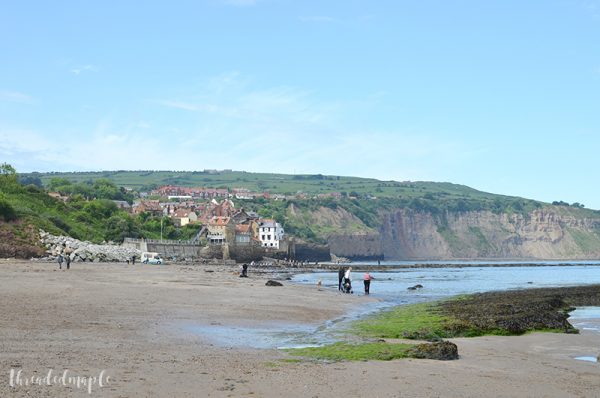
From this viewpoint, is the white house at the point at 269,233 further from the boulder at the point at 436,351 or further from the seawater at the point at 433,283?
the boulder at the point at 436,351

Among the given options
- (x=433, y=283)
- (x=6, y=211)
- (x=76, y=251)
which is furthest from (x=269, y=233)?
(x=433, y=283)

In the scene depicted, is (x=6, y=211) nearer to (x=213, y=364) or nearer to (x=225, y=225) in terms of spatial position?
(x=225, y=225)

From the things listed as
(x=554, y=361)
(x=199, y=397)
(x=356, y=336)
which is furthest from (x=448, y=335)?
(x=199, y=397)

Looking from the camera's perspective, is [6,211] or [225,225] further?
[225,225]

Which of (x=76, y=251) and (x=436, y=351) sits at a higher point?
(x=76, y=251)

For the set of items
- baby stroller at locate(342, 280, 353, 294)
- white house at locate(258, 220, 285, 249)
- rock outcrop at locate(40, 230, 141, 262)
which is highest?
white house at locate(258, 220, 285, 249)

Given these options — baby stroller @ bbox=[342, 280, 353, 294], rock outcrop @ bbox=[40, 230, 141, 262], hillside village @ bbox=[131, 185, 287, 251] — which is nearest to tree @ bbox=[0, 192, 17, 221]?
rock outcrop @ bbox=[40, 230, 141, 262]

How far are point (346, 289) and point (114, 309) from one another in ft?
87.4

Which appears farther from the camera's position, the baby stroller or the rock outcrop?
the rock outcrop

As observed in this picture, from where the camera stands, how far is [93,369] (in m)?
13.1

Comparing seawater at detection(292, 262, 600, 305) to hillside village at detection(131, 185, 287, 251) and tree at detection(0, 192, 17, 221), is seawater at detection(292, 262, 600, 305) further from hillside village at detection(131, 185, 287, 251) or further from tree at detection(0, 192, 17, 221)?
hillside village at detection(131, 185, 287, 251)

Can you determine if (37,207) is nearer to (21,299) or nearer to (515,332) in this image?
(21,299)

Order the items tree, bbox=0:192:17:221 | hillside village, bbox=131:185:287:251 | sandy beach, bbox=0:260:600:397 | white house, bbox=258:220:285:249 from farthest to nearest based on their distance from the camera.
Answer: white house, bbox=258:220:285:249 → hillside village, bbox=131:185:287:251 → tree, bbox=0:192:17:221 → sandy beach, bbox=0:260:600:397

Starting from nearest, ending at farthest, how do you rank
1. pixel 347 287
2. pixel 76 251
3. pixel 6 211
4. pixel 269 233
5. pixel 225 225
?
pixel 347 287, pixel 76 251, pixel 6 211, pixel 225 225, pixel 269 233
